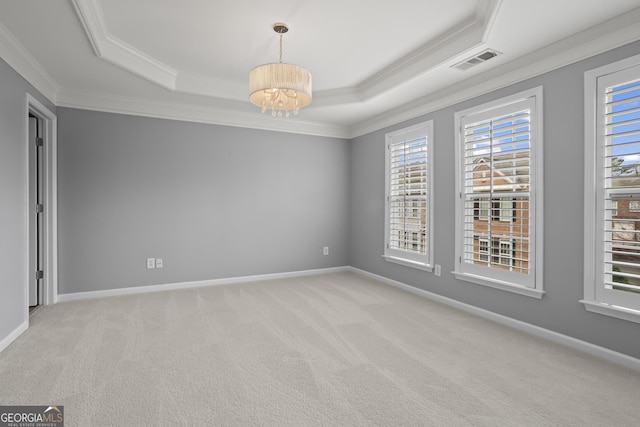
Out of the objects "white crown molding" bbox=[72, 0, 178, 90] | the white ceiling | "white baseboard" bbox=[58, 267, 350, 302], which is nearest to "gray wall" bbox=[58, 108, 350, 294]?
"white baseboard" bbox=[58, 267, 350, 302]

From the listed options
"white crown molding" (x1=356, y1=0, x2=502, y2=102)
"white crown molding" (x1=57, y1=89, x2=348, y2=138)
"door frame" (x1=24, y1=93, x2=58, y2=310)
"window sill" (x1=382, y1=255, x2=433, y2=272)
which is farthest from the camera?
"window sill" (x1=382, y1=255, x2=433, y2=272)

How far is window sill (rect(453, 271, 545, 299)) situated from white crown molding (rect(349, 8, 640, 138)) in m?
1.92

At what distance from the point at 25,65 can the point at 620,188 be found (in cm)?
506

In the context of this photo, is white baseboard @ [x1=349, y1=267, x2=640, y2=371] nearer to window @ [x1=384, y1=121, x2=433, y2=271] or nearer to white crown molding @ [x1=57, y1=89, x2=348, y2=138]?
window @ [x1=384, y1=121, x2=433, y2=271]

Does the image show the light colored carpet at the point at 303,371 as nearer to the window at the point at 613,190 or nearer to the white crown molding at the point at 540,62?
the window at the point at 613,190

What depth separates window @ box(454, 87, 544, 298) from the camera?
3.03m

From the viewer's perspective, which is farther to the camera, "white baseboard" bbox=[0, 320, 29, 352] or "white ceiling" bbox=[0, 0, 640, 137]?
"white baseboard" bbox=[0, 320, 29, 352]

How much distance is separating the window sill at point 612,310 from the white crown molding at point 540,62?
1.92 meters

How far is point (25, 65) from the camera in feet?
10.1

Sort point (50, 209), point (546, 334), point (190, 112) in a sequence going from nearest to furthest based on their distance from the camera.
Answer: point (546, 334) < point (50, 209) < point (190, 112)

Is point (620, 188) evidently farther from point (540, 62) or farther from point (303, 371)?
point (303, 371)

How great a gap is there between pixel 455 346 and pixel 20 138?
165 inches

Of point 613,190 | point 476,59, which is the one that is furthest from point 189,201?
point 613,190

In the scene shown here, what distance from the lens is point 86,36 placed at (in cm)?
269
